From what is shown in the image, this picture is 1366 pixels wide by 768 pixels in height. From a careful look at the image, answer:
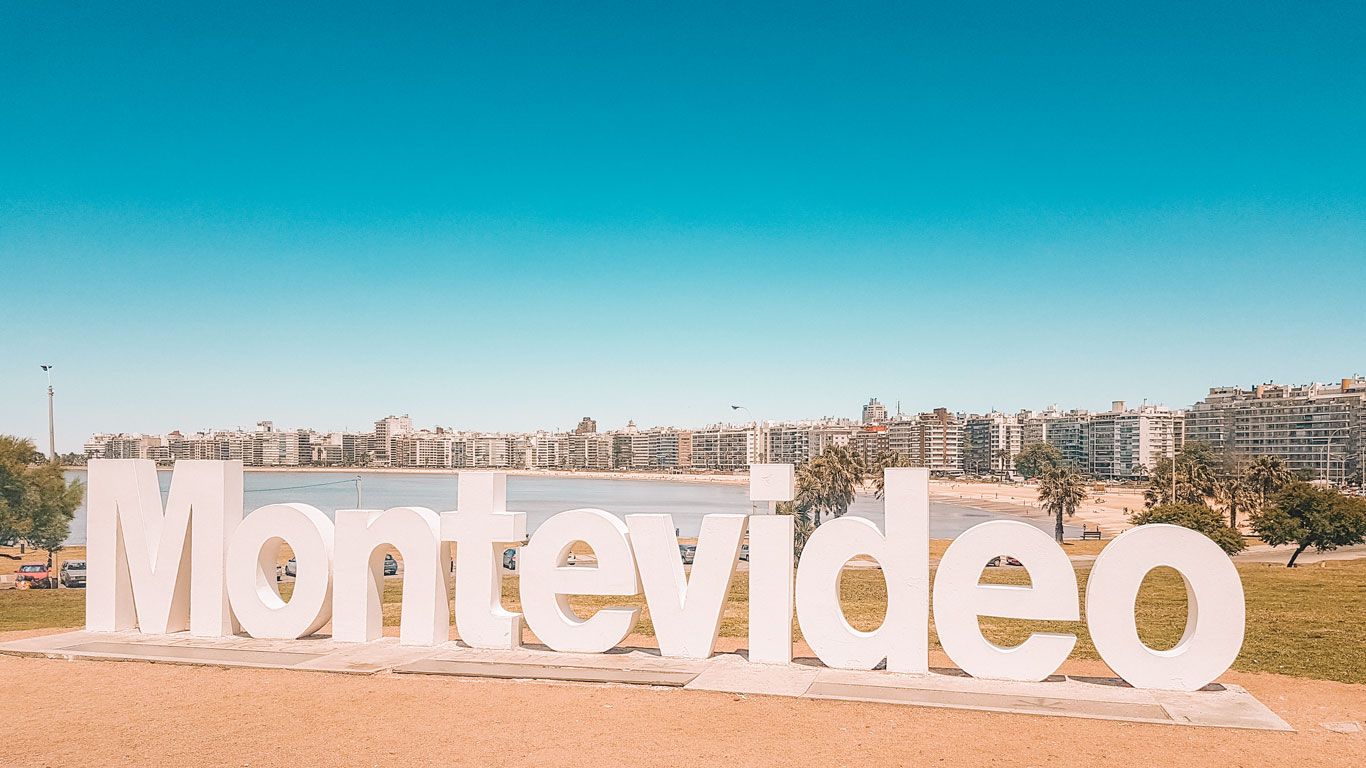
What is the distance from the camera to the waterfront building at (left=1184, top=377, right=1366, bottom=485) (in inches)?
5915

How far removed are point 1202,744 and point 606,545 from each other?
287 inches

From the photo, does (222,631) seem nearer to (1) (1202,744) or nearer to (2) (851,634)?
(2) (851,634)

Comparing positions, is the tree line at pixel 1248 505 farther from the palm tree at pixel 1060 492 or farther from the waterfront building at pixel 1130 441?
the waterfront building at pixel 1130 441

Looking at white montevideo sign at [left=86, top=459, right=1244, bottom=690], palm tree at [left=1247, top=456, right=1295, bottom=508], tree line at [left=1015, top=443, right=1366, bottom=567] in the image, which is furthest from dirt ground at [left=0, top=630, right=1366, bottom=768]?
palm tree at [left=1247, top=456, right=1295, bottom=508]

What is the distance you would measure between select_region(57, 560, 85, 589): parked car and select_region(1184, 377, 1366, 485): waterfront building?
150 meters

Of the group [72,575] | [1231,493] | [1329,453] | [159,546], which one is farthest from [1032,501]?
[159,546]

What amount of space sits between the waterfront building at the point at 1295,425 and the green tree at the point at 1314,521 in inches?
4545

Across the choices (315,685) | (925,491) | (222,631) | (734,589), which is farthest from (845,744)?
(734,589)

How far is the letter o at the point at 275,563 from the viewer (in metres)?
14.4

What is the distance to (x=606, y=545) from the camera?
13.4m

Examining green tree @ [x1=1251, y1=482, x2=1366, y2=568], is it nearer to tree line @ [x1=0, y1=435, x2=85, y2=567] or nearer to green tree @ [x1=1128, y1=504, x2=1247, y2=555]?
green tree @ [x1=1128, y1=504, x2=1247, y2=555]

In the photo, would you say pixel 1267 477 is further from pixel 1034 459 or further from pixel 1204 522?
pixel 1034 459

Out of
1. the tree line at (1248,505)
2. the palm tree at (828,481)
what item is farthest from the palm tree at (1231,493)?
the palm tree at (828,481)

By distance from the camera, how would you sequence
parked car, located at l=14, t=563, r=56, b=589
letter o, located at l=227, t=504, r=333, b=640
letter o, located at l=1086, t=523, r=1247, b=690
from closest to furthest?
letter o, located at l=1086, t=523, r=1247, b=690, letter o, located at l=227, t=504, r=333, b=640, parked car, located at l=14, t=563, r=56, b=589
